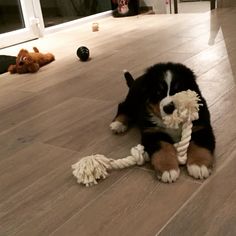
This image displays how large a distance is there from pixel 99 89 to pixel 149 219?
1.21 metres

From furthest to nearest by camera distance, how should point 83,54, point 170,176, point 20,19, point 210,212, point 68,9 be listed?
point 68,9, point 20,19, point 83,54, point 170,176, point 210,212

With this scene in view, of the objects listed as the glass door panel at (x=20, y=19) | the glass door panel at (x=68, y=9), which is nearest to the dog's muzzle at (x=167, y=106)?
the glass door panel at (x=20, y=19)

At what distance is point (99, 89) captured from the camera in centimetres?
213

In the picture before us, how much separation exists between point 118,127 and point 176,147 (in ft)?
1.23

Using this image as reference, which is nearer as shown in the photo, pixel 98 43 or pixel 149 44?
pixel 149 44

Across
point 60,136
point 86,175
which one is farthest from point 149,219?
point 60,136

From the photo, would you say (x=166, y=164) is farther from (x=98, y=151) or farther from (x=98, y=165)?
(x=98, y=151)

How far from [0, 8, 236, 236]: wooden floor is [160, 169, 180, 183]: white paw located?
0.06 ft

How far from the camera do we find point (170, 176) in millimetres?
1133

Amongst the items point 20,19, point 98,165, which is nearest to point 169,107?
point 98,165

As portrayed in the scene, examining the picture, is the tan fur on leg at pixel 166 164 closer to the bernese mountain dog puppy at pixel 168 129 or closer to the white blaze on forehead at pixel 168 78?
the bernese mountain dog puppy at pixel 168 129

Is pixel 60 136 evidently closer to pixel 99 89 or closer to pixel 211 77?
pixel 99 89

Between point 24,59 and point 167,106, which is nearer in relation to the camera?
point 167,106

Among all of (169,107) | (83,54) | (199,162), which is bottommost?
(83,54)
